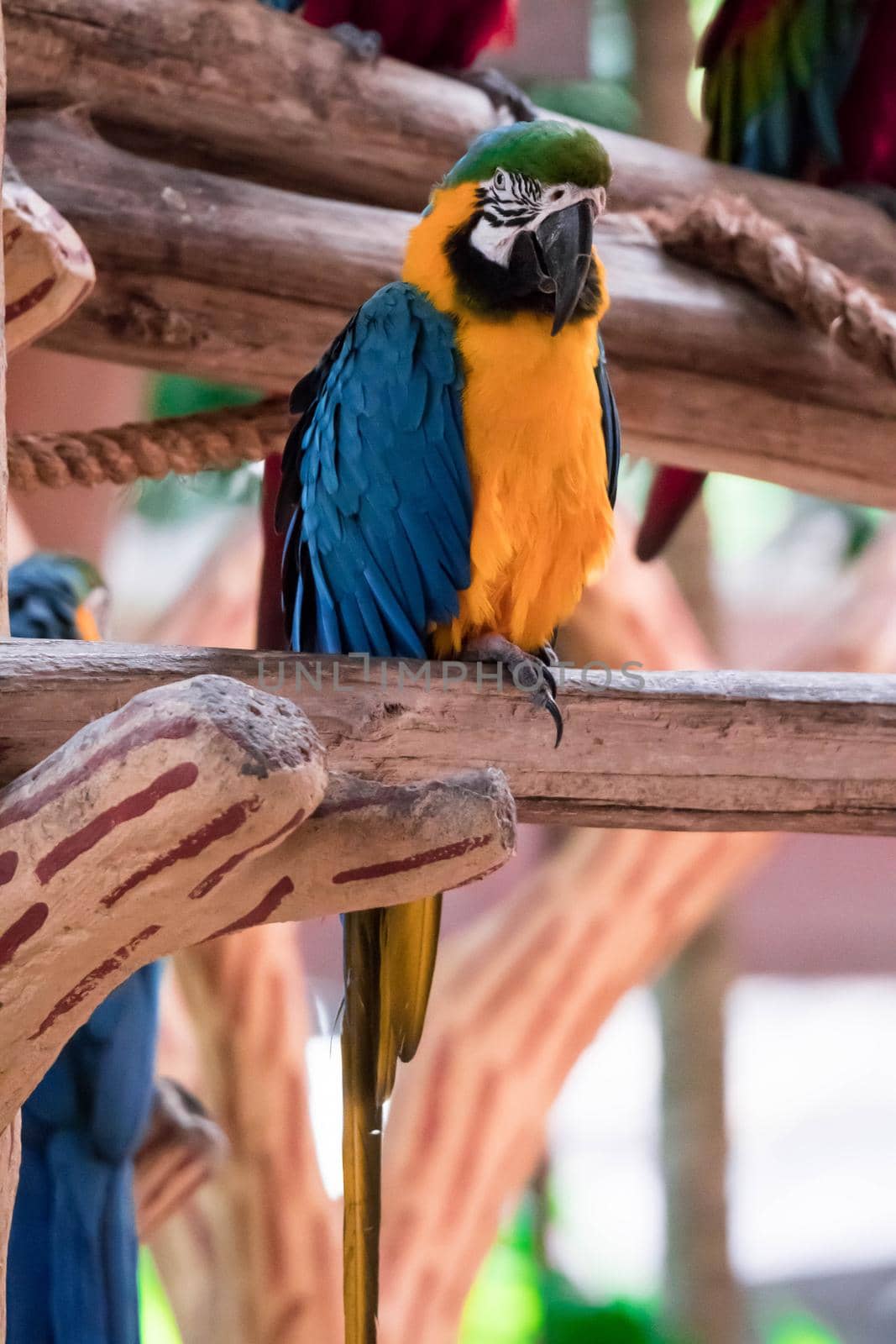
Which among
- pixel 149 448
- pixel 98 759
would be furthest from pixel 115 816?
pixel 149 448

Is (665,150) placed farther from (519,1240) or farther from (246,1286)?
(519,1240)

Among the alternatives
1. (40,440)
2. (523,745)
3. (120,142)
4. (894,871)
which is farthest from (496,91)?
(894,871)

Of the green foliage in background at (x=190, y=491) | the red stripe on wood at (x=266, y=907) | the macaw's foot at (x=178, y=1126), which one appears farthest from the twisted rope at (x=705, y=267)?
the green foliage in background at (x=190, y=491)

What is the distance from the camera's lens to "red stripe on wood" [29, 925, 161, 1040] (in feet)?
1.79

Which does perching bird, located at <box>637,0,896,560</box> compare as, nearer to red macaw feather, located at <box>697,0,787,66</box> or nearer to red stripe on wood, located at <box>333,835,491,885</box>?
red macaw feather, located at <box>697,0,787,66</box>

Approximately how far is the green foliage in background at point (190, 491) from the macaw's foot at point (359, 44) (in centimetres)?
87

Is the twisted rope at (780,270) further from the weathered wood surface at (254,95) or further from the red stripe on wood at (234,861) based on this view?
the red stripe on wood at (234,861)

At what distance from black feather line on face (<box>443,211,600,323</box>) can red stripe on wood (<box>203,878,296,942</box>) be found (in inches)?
16.2

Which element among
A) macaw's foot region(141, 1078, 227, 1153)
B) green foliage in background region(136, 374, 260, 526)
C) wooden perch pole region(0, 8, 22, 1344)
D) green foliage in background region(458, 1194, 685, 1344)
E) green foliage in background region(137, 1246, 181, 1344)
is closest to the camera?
wooden perch pole region(0, 8, 22, 1344)

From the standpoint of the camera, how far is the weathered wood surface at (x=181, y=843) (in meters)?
0.48

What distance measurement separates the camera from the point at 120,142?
111cm

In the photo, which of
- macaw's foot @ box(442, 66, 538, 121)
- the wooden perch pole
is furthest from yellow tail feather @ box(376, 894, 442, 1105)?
macaw's foot @ box(442, 66, 538, 121)

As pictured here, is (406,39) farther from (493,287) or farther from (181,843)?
(181,843)

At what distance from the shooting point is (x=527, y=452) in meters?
0.82
